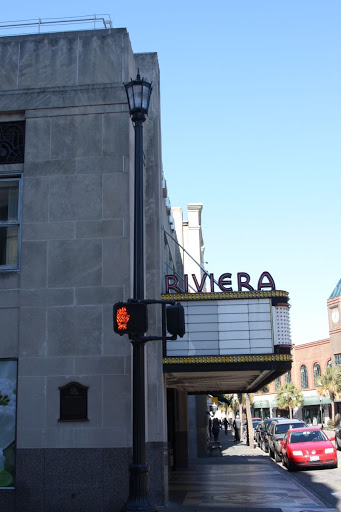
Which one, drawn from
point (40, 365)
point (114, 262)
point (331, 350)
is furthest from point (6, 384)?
point (331, 350)

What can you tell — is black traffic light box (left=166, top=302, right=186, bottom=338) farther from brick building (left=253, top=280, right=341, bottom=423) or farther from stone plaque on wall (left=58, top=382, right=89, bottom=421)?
brick building (left=253, top=280, right=341, bottom=423)

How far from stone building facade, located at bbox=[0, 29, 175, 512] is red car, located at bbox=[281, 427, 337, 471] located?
1074 cm

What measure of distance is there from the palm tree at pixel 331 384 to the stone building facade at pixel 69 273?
5869 cm

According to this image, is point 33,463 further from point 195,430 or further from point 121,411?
point 195,430

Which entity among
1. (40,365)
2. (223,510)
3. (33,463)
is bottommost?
(223,510)

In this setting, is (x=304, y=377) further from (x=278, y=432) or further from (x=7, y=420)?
(x=7, y=420)

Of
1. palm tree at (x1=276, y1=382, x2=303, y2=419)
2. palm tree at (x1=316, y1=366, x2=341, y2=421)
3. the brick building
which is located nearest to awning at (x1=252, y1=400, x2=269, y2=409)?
the brick building

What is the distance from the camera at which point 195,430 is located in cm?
3127

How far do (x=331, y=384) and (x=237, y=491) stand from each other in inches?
2209

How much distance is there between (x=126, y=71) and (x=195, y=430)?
21.8m

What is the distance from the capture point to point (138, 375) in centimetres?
938

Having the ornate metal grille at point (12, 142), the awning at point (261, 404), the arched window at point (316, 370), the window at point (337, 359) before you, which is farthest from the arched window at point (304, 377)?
the ornate metal grille at point (12, 142)

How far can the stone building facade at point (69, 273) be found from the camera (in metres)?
11.9

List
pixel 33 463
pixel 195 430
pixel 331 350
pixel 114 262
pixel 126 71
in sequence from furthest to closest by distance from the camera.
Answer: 1. pixel 331 350
2. pixel 195 430
3. pixel 126 71
4. pixel 114 262
5. pixel 33 463
